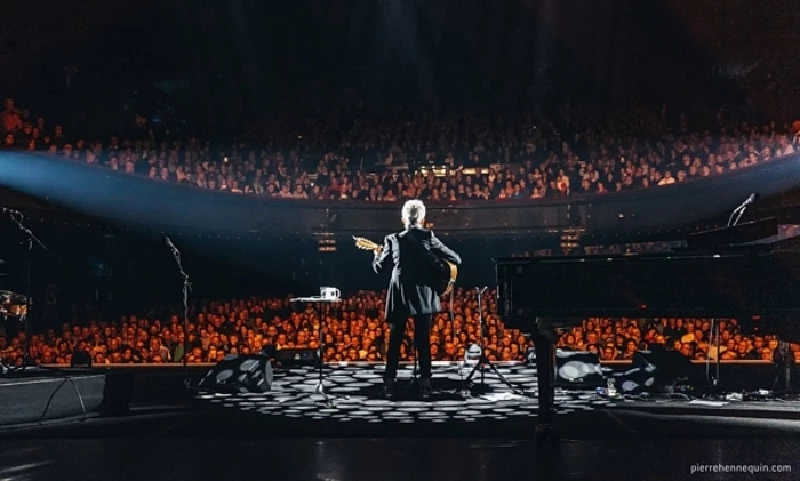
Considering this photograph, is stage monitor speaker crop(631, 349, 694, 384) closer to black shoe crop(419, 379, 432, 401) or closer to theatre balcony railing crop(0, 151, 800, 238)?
black shoe crop(419, 379, 432, 401)

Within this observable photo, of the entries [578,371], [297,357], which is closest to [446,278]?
[578,371]

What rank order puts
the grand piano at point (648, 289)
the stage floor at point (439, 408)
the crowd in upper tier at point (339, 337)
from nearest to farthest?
the grand piano at point (648, 289)
the stage floor at point (439, 408)
the crowd in upper tier at point (339, 337)

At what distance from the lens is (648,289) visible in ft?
10.4

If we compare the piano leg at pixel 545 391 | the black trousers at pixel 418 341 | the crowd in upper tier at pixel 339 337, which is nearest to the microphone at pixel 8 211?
the crowd in upper tier at pixel 339 337

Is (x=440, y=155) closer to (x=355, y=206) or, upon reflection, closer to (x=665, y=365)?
Answer: (x=355, y=206)

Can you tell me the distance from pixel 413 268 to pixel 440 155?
4.26 meters

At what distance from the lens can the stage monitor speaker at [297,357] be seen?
6.62m

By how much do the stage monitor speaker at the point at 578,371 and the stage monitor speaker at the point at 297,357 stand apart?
246 centimetres

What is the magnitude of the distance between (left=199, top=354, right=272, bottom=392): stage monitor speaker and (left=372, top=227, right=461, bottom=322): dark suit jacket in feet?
4.07

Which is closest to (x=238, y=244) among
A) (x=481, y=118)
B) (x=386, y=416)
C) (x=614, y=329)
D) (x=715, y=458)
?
(x=481, y=118)

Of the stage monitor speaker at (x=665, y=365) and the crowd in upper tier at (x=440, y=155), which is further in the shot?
the crowd in upper tier at (x=440, y=155)

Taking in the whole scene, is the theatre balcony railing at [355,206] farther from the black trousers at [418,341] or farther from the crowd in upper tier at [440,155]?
the black trousers at [418,341]

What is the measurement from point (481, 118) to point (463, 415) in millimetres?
5467

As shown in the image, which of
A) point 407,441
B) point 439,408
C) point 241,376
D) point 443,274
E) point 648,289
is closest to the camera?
point 648,289
